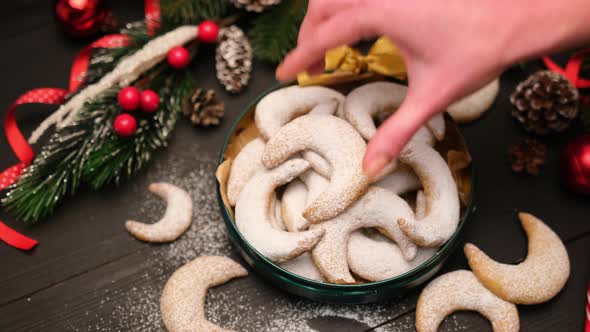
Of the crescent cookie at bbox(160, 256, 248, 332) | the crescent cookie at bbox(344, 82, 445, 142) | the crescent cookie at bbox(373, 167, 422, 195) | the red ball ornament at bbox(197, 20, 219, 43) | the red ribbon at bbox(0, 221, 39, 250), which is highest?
the red ball ornament at bbox(197, 20, 219, 43)

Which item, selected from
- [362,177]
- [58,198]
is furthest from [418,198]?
[58,198]

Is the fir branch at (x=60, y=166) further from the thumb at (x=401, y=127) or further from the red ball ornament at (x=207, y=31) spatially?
the thumb at (x=401, y=127)

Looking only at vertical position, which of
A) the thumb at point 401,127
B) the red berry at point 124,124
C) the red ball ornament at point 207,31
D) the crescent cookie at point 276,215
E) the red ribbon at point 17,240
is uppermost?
the thumb at point 401,127

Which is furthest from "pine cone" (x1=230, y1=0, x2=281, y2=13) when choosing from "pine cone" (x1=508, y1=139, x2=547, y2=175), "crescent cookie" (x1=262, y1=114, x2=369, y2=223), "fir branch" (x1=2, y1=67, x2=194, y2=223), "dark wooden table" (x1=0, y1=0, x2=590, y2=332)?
"pine cone" (x1=508, y1=139, x2=547, y2=175)

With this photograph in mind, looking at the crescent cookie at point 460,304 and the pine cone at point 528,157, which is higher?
the pine cone at point 528,157

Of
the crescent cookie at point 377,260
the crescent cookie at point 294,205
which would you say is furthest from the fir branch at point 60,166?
the crescent cookie at point 377,260

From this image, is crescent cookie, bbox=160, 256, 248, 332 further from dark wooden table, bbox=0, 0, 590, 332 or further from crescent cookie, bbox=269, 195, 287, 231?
crescent cookie, bbox=269, 195, 287, 231

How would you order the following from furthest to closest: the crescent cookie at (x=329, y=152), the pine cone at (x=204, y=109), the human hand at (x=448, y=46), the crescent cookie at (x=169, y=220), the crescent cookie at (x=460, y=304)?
the pine cone at (x=204, y=109)
the crescent cookie at (x=169, y=220)
the crescent cookie at (x=460, y=304)
the crescent cookie at (x=329, y=152)
the human hand at (x=448, y=46)
